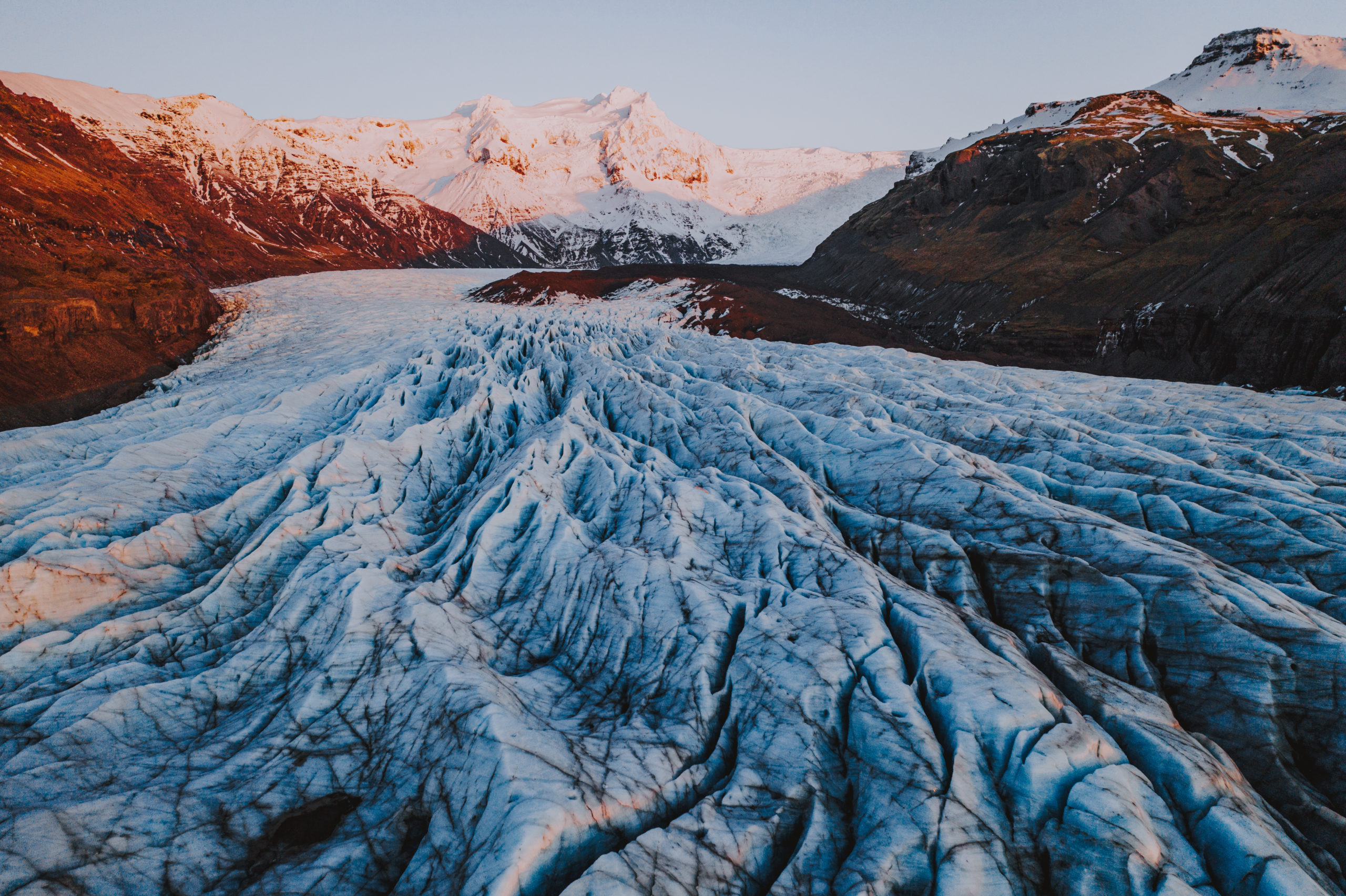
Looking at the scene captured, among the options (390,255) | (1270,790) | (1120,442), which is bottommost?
(1270,790)

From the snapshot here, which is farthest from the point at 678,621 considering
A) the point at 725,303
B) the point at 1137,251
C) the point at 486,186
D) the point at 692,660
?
the point at 486,186

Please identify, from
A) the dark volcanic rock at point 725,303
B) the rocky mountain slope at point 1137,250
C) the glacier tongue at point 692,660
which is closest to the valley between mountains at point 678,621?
the glacier tongue at point 692,660

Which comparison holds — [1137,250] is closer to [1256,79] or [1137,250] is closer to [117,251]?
[117,251]

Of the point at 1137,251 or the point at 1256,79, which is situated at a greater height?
the point at 1256,79

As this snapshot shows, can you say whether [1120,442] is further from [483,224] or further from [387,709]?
[483,224]

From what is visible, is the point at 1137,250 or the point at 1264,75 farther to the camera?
the point at 1264,75

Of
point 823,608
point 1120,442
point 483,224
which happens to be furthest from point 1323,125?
point 483,224

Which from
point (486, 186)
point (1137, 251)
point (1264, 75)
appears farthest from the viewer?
point (486, 186)
